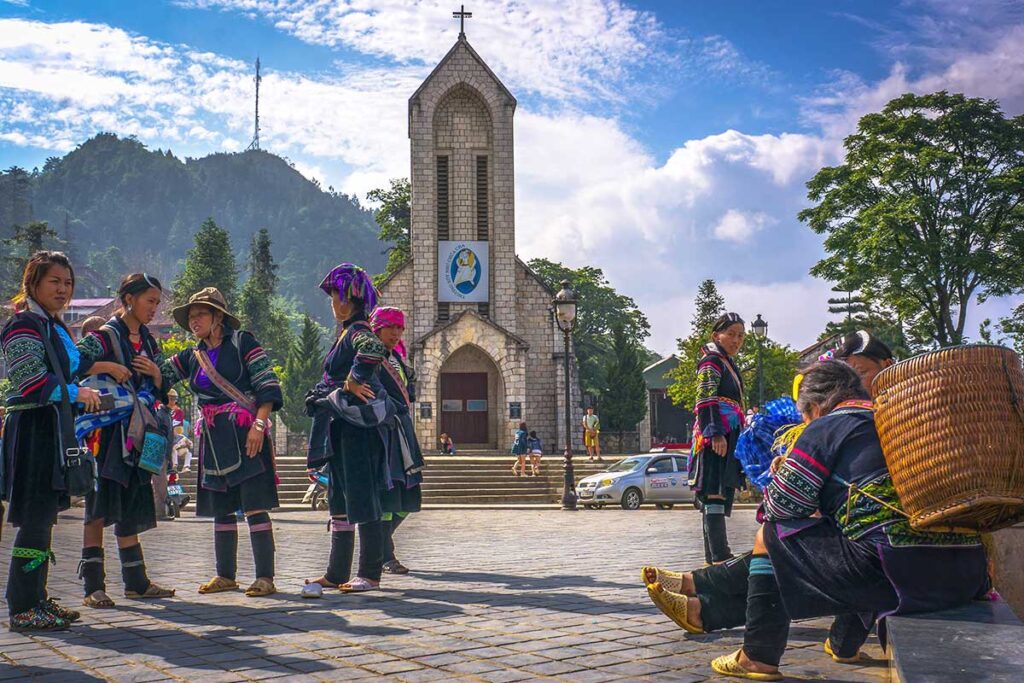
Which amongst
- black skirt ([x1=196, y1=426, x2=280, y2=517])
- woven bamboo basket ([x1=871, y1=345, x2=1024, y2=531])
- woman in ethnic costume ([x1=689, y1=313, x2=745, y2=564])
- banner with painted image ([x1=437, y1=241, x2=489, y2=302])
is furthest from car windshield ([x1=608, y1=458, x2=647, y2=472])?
woven bamboo basket ([x1=871, y1=345, x2=1024, y2=531])

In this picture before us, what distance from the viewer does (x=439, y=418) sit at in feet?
137

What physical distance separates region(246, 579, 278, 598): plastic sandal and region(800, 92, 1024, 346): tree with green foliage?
3269 centimetres

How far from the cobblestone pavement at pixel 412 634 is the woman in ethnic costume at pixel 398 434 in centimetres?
60

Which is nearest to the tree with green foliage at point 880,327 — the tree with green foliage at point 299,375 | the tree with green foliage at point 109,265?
the tree with green foliage at point 299,375

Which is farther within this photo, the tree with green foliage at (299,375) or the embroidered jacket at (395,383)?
the tree with green foliage at (299,375)

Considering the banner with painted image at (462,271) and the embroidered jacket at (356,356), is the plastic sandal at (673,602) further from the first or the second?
the banner with painted image at (462,271)

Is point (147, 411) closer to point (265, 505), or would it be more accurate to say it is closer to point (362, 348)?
point (265, 505)

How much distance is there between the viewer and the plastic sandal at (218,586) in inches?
275

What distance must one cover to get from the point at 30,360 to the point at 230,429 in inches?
58.3

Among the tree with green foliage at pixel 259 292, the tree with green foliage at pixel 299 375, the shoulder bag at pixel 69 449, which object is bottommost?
the shoulder bag at pixel 69 449

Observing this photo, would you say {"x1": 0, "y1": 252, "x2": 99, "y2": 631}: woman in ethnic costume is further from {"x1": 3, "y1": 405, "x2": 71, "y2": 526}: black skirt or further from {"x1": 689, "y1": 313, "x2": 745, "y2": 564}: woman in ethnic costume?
{"x1": 689, "y1": 313, "x2": 745, "y2": 564}: woman in ethnic costume

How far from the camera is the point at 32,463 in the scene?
5.74 metres

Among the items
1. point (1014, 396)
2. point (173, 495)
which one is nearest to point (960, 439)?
point (1014, 396)

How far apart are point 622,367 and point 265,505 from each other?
5216 centimetres
